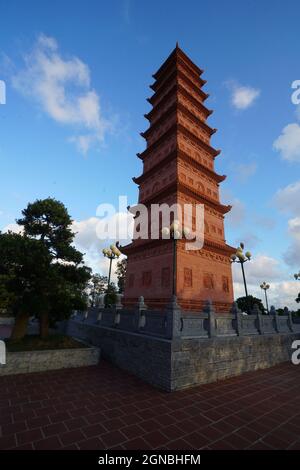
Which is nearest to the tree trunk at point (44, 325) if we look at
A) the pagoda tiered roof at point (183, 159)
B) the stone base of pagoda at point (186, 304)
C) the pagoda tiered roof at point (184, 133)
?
the stone base of pagoda at point (186, 304)

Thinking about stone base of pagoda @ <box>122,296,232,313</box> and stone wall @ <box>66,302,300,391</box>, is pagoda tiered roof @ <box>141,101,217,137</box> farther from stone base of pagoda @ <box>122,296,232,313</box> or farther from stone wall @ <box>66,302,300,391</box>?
stone wall @ <box>66,302,300,391</box>

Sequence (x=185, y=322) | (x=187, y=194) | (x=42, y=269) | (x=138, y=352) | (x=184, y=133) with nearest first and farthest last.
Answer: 1. (x=185, y=322)
2. (x=138, y=352)
3. (x=42, y=269)
4. (x=187, y=194)
5. (x=184, y=133)

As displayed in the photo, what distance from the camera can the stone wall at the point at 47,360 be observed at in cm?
793

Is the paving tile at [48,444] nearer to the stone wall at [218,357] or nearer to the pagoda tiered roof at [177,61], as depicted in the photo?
the stone wall at [218,357]

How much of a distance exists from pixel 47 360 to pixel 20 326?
8.36ft

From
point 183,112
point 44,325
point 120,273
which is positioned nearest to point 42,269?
point 44,325

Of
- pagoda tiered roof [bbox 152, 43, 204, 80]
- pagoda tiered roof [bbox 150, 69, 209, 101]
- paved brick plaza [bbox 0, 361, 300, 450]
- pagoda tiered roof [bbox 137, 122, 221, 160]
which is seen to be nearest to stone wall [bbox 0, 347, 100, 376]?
paved brick plaza [bbox 0, 361, 300, 450]

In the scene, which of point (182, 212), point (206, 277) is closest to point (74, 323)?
point (206, 277)

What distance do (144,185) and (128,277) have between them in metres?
7.46

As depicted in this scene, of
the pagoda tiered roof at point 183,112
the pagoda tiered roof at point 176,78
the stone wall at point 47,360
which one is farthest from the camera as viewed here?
the pagoda tiered roof at point 176,78

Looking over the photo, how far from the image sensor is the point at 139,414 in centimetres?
505

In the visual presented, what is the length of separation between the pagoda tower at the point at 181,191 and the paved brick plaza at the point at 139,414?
239 inches

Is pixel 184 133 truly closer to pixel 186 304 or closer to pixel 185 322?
pixel 186 304

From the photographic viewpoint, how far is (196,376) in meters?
7.21
